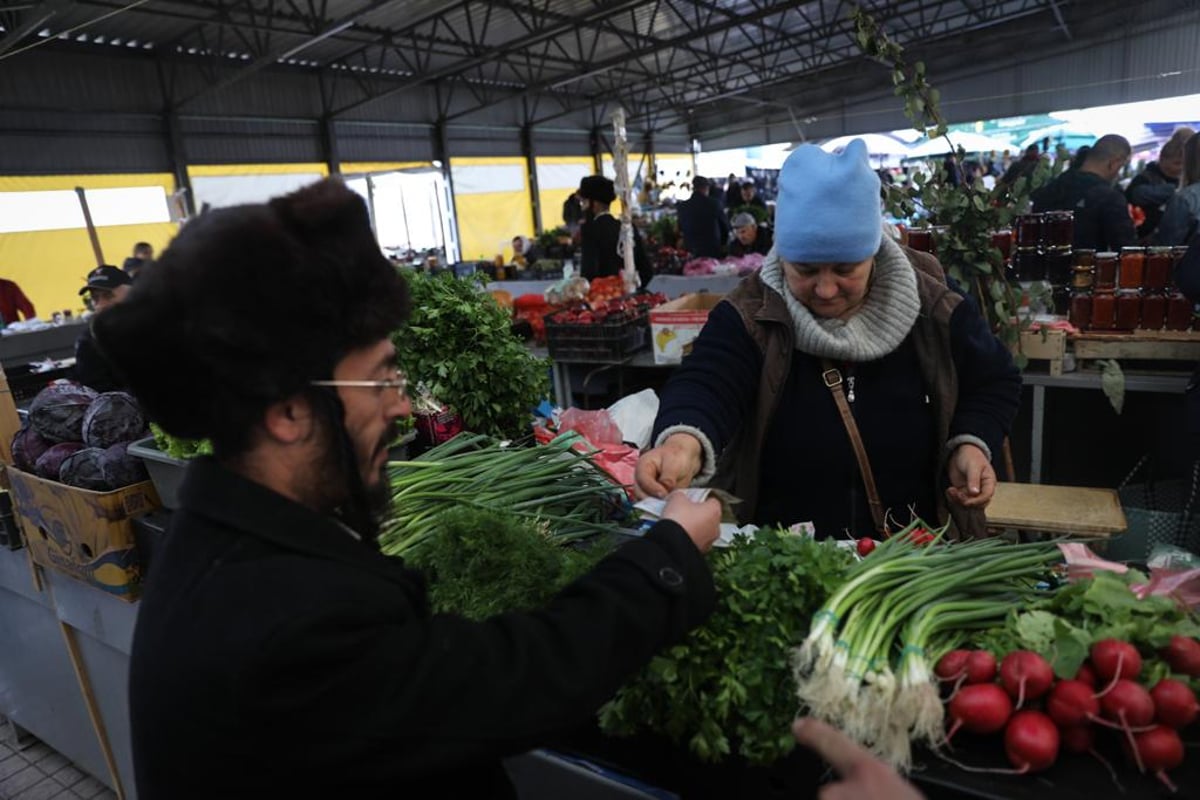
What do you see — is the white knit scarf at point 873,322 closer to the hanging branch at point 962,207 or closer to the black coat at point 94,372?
the hanging branch at point 962,207

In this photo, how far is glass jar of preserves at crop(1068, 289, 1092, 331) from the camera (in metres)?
3.70

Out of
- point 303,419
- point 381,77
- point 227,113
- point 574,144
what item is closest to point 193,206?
point 227,113

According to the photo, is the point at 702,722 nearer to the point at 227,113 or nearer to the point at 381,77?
the point at 227,113

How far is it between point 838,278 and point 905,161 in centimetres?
1917

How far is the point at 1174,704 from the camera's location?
1.13m

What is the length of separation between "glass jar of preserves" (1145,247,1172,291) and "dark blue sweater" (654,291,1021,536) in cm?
198

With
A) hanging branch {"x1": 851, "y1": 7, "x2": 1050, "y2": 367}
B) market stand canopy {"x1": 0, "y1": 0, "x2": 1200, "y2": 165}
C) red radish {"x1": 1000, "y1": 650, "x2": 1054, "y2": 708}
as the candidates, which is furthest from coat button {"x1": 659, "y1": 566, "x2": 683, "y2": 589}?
market stand canopy {"x1": 0, "y1": 0, "x2": 1200, "y2": 165}

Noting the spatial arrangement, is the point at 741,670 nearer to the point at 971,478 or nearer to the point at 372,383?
the point at 372,383

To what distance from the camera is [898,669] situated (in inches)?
48.5

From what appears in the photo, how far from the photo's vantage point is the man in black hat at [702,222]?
9.11 m

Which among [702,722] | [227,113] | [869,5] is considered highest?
[869,5]

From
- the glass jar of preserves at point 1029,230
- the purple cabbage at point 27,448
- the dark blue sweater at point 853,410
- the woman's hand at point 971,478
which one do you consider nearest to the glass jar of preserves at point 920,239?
the glass jar of preserves at point 1029,230

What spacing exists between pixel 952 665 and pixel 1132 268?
3160 mm

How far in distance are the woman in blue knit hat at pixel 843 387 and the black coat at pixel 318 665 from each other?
0.92 metres
